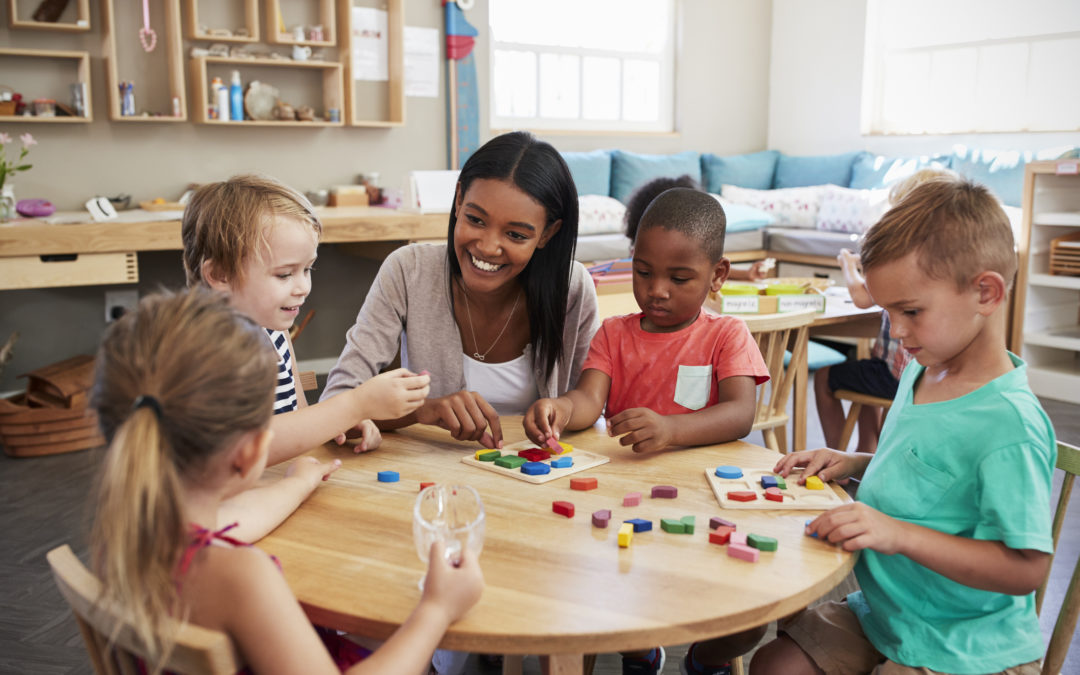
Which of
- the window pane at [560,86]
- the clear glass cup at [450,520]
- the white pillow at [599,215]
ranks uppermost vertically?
the window pane at [560,86]

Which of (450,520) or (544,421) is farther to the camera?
(544,421)

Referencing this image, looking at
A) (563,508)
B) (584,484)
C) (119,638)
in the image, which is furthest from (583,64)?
(119,638)

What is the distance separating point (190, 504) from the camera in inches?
34.2

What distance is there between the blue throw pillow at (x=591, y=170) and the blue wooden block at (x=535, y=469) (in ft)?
14.4

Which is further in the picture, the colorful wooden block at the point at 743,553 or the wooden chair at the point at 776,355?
the wooden chair at the point at 776,355

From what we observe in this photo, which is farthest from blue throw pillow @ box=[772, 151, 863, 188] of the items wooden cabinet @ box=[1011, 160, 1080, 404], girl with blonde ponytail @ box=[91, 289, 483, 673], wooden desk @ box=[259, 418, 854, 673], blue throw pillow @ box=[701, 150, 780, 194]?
girl with blonde ponytail @ box=[91, 289, 483, 673]

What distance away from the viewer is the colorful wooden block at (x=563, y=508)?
1.12 metres

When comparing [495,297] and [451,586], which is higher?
[495,297]

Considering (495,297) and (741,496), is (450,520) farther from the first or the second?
(495,297)

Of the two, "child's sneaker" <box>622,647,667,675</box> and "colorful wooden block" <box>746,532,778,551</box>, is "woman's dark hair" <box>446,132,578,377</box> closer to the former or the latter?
"child's sneaker" <box>622,647,667,675</box>

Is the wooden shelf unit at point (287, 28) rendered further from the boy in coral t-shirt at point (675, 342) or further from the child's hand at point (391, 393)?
the child's hand at point (391, 393)

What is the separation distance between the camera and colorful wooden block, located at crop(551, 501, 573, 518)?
3.68 ft

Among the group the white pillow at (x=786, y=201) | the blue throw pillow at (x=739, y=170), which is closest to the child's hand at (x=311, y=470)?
the white pillow at (x=786, y=201)

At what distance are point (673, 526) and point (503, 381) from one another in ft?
2.48
